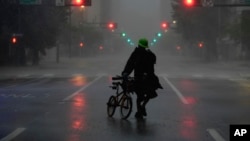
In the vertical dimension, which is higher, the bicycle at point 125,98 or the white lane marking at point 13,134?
the bicycle at point 125,98

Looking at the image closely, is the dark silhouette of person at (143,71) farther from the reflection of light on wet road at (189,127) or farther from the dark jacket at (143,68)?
the reflection of light on wet road at (189,127)

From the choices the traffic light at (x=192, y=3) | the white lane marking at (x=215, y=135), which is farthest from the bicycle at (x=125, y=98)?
the traffic light at (x=192, y=3)

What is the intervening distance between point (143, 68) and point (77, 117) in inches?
82.0

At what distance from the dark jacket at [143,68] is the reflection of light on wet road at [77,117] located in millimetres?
1604

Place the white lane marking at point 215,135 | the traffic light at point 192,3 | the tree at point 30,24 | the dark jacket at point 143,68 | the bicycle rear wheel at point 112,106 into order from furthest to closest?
the tree at point 30,24, the traffic light at point 192,3, the bicycle rear wheel at point 112,106, the dark jacket at point 143,68, the white lane marking at point 215,135

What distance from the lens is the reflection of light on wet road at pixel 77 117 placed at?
10312 mm

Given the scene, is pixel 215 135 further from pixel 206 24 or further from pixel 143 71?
pixel 206 24

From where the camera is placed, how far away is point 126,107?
12.6 meters

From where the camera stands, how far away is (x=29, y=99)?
1802cm

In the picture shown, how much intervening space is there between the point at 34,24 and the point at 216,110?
41449 millimetres

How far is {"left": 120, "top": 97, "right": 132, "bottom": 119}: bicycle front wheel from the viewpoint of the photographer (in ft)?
41.3

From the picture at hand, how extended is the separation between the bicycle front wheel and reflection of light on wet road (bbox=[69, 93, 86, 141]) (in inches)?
37.9

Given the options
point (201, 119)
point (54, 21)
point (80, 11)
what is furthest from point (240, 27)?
point (80, 11)

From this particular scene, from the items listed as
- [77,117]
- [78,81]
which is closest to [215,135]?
[77,117]
